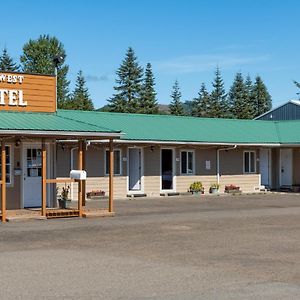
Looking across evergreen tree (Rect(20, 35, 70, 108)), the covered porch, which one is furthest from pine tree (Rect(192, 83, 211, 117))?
the covered porch

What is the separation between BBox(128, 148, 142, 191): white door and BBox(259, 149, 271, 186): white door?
8.76 metres

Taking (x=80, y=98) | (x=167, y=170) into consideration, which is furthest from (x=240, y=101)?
(x=167, y=170)

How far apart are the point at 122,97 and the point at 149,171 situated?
4684 centimetres

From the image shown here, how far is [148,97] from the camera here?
7444cm

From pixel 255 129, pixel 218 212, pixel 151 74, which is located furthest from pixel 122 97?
pixel 218 212

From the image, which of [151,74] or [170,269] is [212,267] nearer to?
[170,269]

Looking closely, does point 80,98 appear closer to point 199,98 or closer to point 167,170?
point 199,98

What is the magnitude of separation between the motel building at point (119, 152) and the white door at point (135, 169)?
0.05 metres

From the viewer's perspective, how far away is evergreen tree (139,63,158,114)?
→ 242 ft

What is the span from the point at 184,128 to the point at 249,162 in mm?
4461

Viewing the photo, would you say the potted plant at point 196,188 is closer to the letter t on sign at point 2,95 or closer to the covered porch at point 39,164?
the covered porch at point 39,164

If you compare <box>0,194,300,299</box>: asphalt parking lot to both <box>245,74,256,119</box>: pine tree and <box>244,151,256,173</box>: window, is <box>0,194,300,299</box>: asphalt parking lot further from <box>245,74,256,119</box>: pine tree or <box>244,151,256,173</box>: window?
<box>245,74,256,119</box>: pine tree

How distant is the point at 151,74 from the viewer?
76500mm

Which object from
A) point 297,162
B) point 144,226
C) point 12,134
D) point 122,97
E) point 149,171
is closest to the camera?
point 144,226
